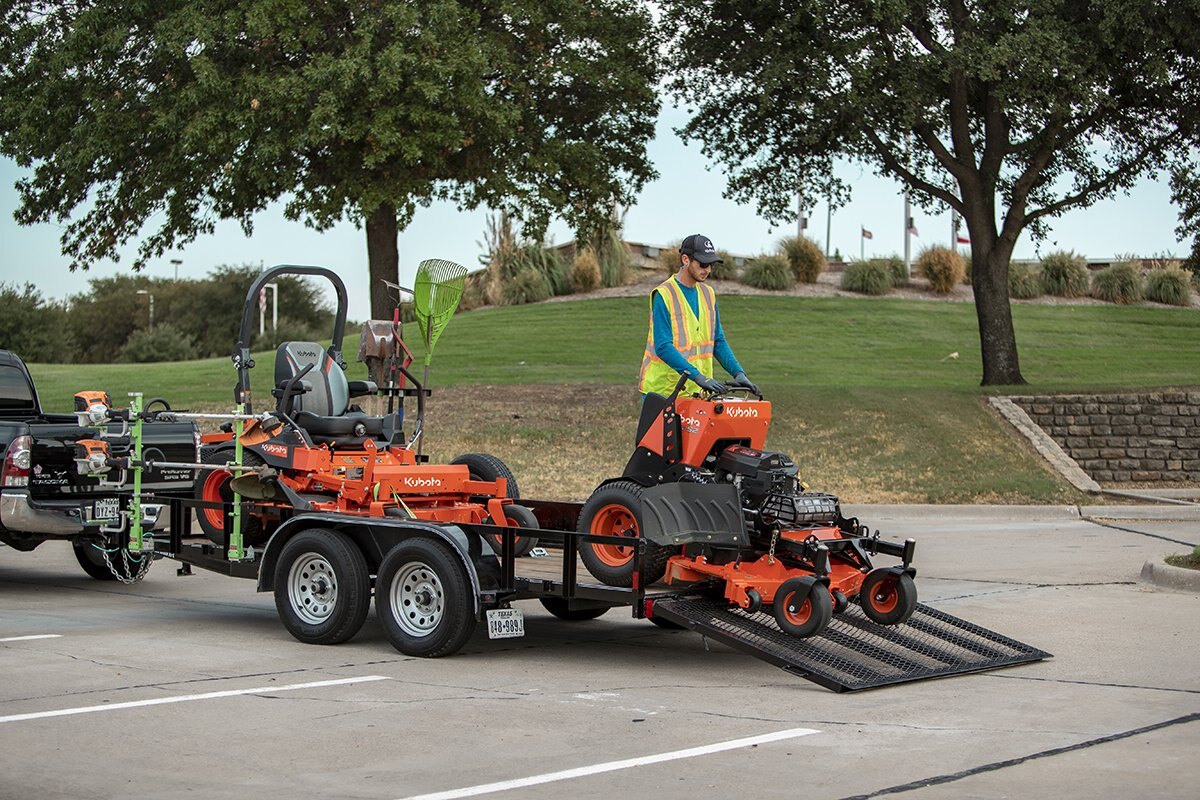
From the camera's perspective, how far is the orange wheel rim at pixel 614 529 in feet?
28.8

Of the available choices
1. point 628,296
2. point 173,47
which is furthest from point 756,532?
point 628,296

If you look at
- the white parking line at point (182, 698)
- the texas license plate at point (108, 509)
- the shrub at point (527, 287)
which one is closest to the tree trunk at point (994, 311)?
the shrub at point (527, 287)

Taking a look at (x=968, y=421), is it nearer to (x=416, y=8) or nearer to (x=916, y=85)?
(x=916, y=85)

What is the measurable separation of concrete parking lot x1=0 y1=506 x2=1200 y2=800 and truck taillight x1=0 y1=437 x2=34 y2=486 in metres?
0.93

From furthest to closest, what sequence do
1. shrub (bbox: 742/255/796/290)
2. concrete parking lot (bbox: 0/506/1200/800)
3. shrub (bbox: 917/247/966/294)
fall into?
shrub (bbox: 917/247/966/294), shrub (bbox: 742/255/796/290), concrete parking lot (bbox: 0/506/1200/800)

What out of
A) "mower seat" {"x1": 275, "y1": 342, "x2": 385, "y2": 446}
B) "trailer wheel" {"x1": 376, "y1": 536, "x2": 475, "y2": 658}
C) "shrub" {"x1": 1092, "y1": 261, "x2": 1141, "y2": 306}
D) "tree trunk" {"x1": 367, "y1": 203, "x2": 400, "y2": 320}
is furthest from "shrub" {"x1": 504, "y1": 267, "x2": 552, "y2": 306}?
"trailer wheel" {"x1": 376, "y1": 536, "x2": 475, "y2": 658}

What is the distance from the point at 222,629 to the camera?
998 centimetres

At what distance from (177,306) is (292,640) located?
2920 inches

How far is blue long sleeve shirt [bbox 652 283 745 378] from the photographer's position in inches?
361

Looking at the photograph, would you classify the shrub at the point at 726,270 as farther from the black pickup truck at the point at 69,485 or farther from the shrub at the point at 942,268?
the black pickup truck at the point at 69,485

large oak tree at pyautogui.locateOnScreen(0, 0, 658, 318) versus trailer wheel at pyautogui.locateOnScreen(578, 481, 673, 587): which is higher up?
large oak tree at pyautogui.locateOnScreen(0, 0, 658, 318)

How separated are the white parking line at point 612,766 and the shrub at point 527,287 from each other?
3032 centimetres

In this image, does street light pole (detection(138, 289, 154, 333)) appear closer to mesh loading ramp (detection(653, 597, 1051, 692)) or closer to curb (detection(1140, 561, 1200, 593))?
curb (detection(1140, 561, 1200, 593))

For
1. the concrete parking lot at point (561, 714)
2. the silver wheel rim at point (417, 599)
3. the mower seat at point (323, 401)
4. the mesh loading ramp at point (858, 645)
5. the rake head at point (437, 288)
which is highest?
the rake head at point (437, 288)
